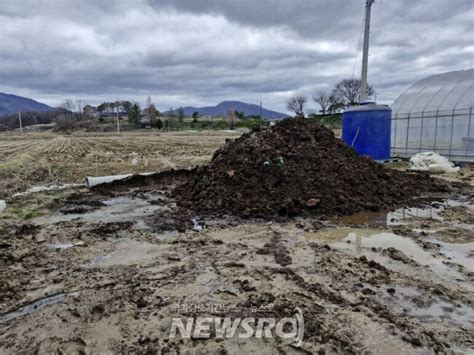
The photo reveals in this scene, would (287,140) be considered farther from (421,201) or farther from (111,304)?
(111,304)

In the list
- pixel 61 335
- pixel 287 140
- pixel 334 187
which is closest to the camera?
pixel 61 335

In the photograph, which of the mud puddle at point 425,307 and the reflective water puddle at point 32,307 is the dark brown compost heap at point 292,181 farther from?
the reflective water puddle at point 32,307

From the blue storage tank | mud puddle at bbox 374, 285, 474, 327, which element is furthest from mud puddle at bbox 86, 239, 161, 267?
the blue storage tank

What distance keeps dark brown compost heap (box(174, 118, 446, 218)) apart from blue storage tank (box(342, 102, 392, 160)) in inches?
156

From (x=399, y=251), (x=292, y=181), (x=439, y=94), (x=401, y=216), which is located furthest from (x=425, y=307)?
(x=439, y=94)

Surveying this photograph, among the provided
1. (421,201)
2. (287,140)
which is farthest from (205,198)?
(421,201)

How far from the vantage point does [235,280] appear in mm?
4016

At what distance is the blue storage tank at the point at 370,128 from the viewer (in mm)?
13352

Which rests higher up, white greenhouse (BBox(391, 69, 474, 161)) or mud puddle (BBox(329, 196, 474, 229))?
white greenhouse (BBox(391, 69, 474, 161))

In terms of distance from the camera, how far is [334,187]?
25.6 ft

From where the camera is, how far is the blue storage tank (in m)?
13.4

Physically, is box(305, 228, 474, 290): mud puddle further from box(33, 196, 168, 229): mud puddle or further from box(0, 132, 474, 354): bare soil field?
box(33, 196, 168, 229): mud puddle

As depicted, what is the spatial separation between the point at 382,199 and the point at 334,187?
1.29m

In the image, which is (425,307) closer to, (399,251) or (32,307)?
(399,251)
